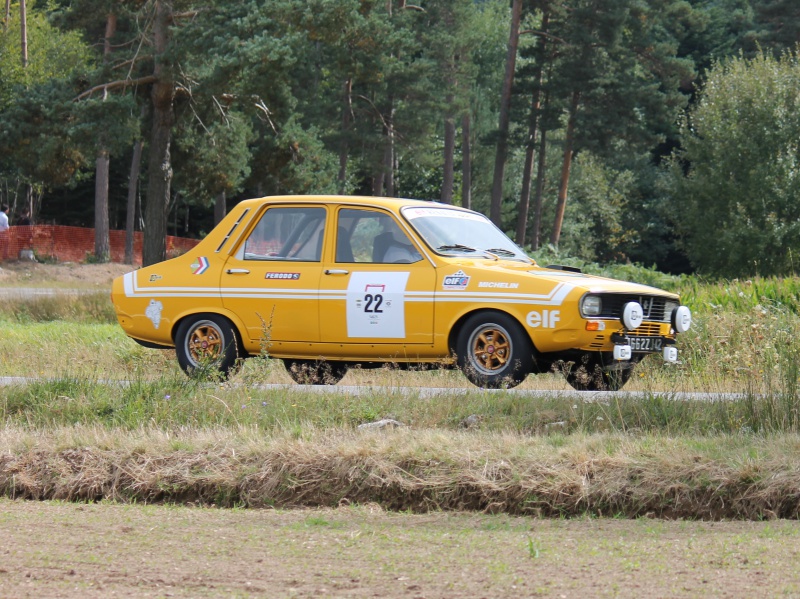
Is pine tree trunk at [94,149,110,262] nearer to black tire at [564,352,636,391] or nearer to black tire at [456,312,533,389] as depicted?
black tire at [564,352,636,391]

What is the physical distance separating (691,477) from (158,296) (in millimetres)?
A: 6170

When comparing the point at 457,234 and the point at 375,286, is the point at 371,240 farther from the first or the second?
the point at 457,234

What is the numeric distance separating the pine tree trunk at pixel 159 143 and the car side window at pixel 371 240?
20306 mm

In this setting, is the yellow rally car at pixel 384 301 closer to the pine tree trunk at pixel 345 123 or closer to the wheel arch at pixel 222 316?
the wheel arch at pixel 222 316

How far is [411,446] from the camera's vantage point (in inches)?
300

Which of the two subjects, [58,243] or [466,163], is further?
[466,163]

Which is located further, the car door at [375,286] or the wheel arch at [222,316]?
the wheel arch at [222,316]

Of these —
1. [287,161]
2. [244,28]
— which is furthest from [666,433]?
[287,161]

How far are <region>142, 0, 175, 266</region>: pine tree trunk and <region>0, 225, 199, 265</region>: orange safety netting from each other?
17.3 m

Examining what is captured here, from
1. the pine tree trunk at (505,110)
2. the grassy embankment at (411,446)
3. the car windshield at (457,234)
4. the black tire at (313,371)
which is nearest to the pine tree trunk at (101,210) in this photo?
the pine tree trunk at (505,110)

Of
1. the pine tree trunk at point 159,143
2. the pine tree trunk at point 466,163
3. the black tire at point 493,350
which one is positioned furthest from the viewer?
the pine tree trunk at point 466,163

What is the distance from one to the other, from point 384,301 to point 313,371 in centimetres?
130

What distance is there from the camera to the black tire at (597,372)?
10492mm

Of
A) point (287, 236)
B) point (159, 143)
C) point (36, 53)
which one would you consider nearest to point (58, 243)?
point (36, 53)
